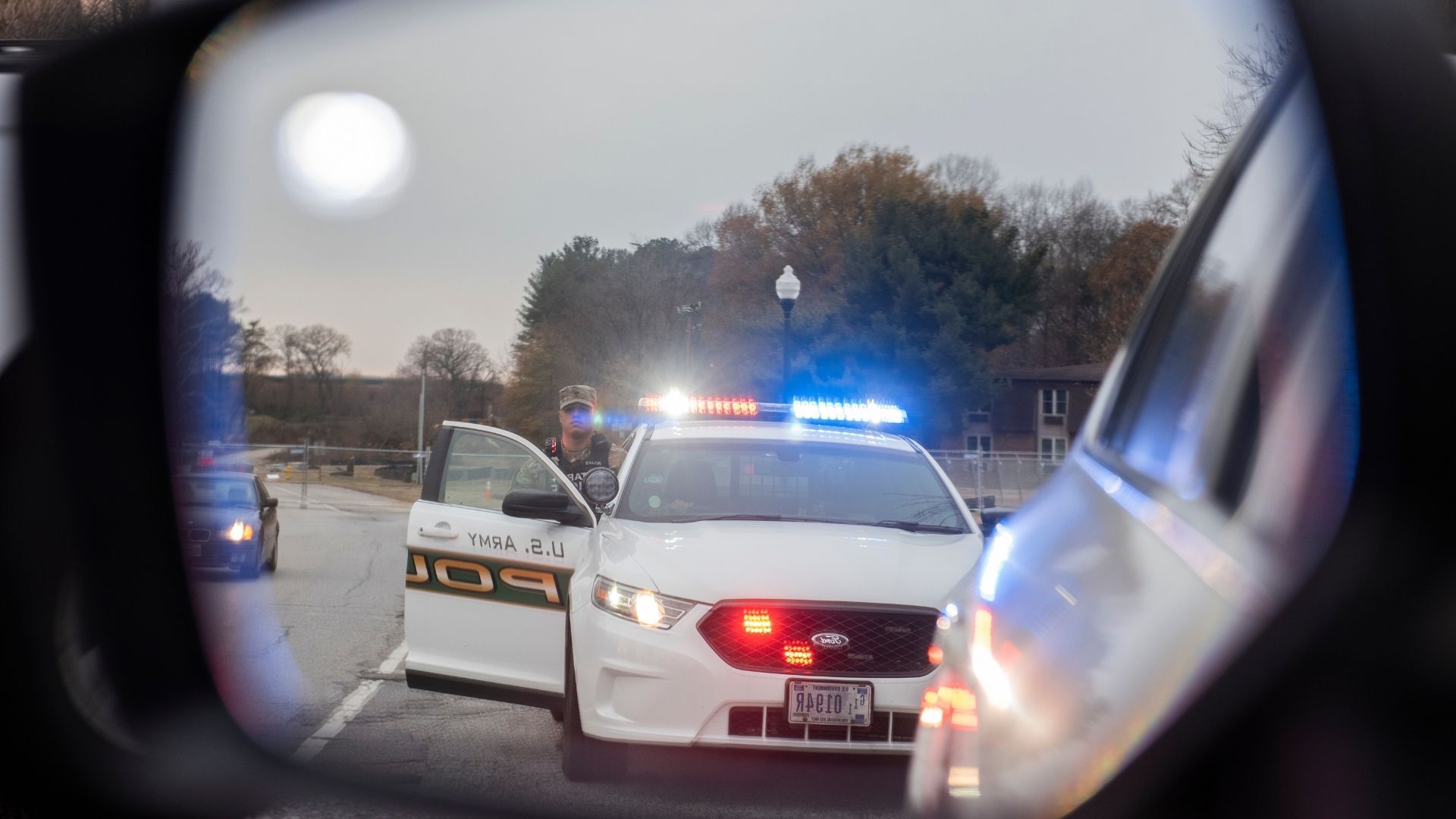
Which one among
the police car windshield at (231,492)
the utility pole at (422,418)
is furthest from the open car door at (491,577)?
the utility pole at (422,418)

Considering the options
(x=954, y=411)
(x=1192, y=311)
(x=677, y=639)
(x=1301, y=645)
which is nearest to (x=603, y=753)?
(x=677, y=639)

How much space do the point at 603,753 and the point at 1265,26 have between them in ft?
13.5

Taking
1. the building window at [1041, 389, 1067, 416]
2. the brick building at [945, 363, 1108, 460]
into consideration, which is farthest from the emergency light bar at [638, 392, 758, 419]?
the building window at [1041, 389, 1067, 416]

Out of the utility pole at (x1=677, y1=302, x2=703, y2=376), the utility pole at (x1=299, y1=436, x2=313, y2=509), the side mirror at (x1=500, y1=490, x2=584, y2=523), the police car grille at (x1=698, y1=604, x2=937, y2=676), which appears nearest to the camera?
the police car grille at (x1=698, y1=604, x2=937, y2=676)

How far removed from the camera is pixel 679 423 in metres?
7.81

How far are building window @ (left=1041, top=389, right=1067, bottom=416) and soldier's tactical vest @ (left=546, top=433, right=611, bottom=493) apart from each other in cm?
2579

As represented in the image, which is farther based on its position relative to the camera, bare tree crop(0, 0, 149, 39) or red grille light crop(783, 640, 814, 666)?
bare tree crop(0, 0, 149, 39)

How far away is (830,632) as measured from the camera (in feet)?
17.0

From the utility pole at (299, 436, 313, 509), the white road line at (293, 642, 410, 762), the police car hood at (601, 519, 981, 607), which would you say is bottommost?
the utility pole at (299, 436, 313, 509)

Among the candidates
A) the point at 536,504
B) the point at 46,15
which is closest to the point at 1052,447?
the point at 46,15

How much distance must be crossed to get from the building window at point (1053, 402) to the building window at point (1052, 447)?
1259 mm

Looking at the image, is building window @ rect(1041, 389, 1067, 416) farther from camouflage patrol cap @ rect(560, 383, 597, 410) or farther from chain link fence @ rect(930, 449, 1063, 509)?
camouflage patrol cap @ rect(560, 383, 597, 410)

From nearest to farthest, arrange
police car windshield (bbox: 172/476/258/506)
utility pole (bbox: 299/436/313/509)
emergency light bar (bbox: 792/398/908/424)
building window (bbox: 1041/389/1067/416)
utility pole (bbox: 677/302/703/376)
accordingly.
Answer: emergency light bar (bbox: 792/398/908/424) < police car windshield (bbox: 172/476/258/506) < building window (bbox: 1041/389/1067/416) < utility pole (bbox: 299/436/313/509) < utility pole (bbox: 677/302/703/376)

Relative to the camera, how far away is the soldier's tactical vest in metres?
8.52
